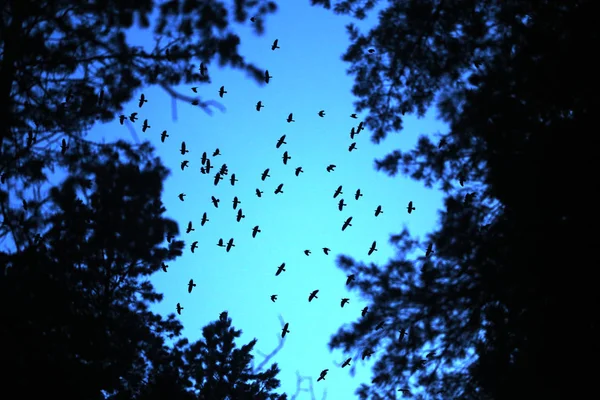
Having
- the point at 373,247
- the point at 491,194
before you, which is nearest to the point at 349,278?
the point at 373,247

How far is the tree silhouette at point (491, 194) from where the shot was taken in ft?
19.4

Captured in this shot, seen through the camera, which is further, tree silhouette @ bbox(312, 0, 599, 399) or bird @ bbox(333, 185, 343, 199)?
bird @ bbox(333, 185, 343, 199)

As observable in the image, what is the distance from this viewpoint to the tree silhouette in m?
5.91

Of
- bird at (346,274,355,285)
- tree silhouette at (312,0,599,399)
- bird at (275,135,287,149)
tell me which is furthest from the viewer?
bird at (275,135,287,149)

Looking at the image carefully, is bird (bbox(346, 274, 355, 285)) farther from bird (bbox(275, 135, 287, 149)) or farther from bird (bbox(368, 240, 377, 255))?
bird (bbox(275, 135, 287, 149))

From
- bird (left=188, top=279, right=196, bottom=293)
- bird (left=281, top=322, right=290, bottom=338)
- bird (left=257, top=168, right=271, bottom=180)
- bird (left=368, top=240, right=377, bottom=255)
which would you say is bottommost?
bird (left=281, top=322, right=290, bottom=338)

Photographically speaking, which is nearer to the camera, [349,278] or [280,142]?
[349,278]

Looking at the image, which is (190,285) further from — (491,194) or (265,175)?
(491,194)

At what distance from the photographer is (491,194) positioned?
7.03m

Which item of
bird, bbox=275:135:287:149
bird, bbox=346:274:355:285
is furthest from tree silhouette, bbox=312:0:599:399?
bird, bbox=275:135:287:149

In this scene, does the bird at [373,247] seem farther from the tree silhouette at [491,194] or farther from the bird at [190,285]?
the bird at [190,285]

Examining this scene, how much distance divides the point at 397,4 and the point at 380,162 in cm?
234

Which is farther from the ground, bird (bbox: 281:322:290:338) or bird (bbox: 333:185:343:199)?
bird (bbox: 333:185:343:199)

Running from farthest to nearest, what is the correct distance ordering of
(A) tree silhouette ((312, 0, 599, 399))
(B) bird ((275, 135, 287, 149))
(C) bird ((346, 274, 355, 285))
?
(B) bird ((275, 135, 287, 149)) → (C) bird ((346, 274, 355, 285)) → (A) tree silhouette ((312, 0, 599, 399))
